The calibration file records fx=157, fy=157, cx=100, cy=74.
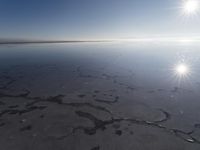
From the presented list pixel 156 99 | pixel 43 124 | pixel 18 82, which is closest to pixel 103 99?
pixel 156 99

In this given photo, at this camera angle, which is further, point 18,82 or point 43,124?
point 18,82

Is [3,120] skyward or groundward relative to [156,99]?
groundward

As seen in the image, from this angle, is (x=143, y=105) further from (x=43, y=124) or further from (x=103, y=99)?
(x=43, y=124)

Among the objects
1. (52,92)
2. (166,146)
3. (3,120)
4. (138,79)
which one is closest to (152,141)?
(166,146)

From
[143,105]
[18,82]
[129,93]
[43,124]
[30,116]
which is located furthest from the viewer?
[18,82]

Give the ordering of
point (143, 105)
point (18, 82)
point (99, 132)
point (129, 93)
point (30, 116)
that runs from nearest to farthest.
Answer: point (99, 132)
point (30, 116)
point (143, 105)
point (129, 93)
point (18, 82)

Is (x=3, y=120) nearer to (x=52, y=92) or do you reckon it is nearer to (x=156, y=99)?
(x=52, y=92)

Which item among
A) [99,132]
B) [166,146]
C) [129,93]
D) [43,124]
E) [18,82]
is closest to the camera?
[166,146]

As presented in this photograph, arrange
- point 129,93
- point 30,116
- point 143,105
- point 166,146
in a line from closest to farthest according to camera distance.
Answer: point 166,146 → point 30,116 → point 143,105 → point 129,93

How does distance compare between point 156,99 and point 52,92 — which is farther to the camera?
point 52,92
